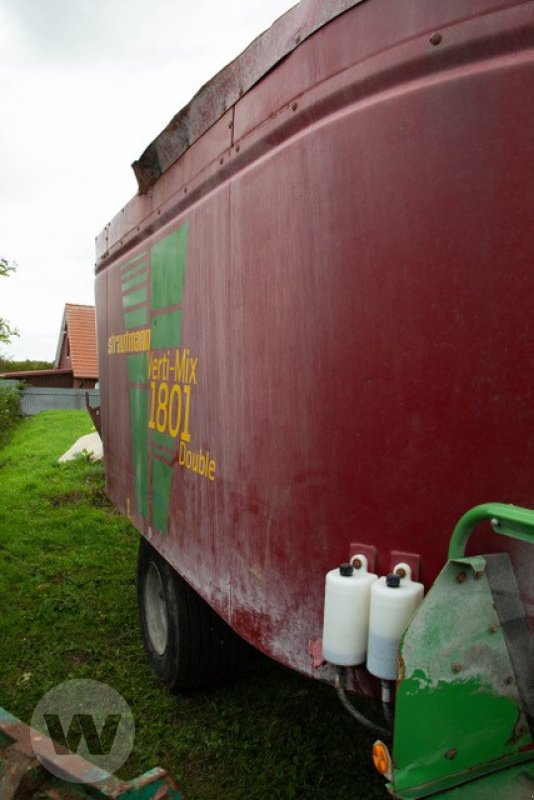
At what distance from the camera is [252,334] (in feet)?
6.34

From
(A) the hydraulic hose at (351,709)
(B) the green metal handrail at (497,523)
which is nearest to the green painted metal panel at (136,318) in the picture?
(A) the hydraulic hose at (351,709)

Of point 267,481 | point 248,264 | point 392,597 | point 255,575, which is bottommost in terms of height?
point 255,575

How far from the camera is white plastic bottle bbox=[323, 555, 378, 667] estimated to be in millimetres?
1479

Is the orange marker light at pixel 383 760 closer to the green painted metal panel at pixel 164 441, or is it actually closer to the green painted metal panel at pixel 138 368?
the green painted metal panel at pixel 164 441

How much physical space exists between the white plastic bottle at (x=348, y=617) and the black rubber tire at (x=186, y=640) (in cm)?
173

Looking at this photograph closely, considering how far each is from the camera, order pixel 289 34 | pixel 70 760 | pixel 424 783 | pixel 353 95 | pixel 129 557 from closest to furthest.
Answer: pixel 424 783
pixel 353 95
pixel 289 34
pixel 70 760
pixel 129 557

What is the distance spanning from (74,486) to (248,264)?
7527mm

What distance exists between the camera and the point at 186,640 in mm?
3148

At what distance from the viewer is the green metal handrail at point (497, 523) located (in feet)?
3.92

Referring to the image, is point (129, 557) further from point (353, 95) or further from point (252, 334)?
point (353, 95)

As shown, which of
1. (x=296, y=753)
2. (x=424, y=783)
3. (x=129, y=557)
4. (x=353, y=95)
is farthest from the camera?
(x=129, y=557)

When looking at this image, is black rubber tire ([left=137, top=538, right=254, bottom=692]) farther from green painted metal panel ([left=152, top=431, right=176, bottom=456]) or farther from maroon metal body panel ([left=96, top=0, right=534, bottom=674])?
maroon metal body panel ([left=96, top=0, right=534, bottom=674])

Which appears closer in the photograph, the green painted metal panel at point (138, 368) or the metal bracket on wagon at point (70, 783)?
the metal bracket on wagon at point (70, 783)

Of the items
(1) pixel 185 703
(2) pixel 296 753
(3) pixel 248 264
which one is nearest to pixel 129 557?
(1) pixel 185 703
